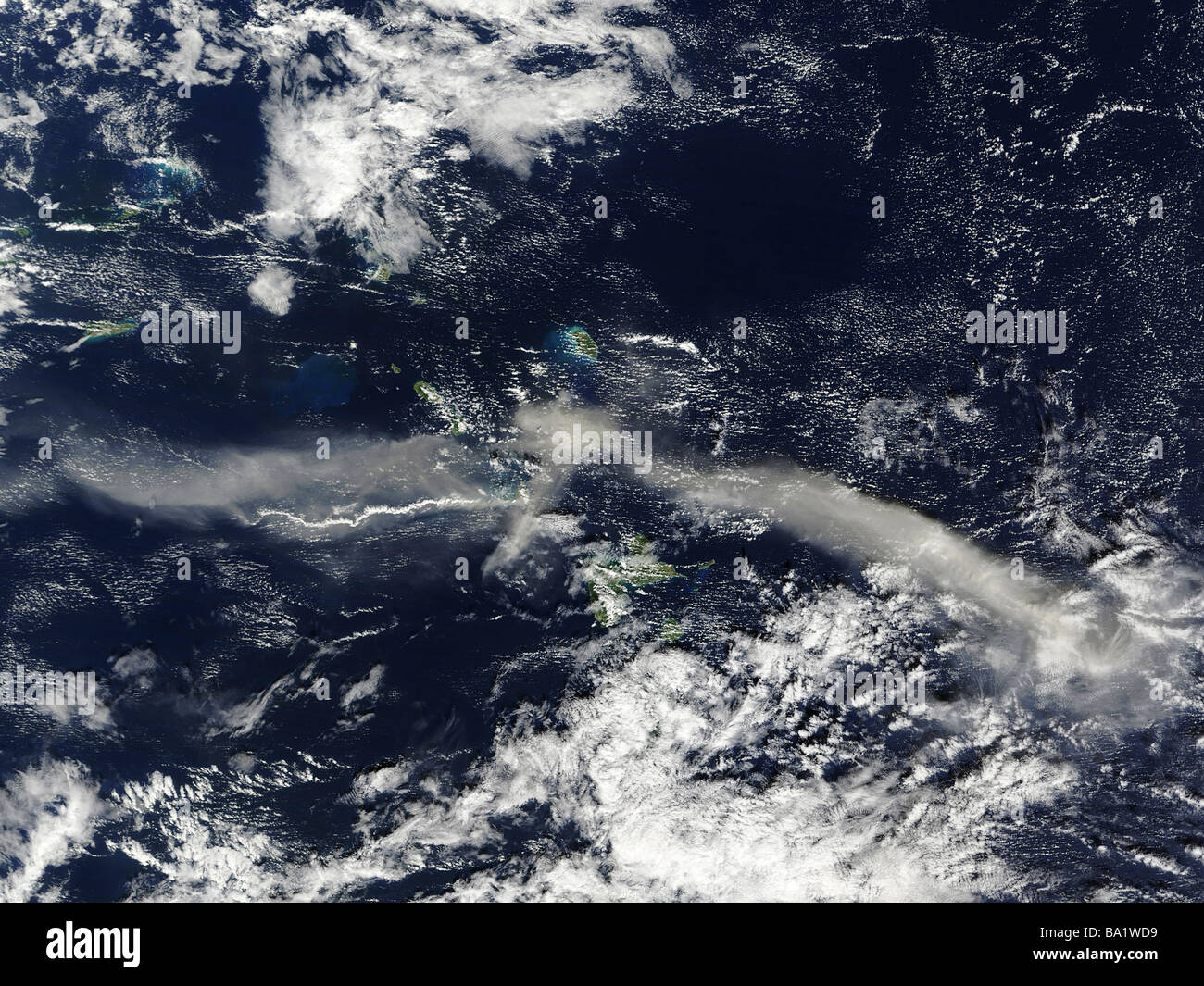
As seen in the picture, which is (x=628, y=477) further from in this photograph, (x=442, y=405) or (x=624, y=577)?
(x=442, y=405)


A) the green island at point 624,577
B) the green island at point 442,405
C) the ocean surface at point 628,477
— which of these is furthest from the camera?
the green island at point 442,405

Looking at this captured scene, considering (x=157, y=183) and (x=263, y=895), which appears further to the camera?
(x=157, y=183)

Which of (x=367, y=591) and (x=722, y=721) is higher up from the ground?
(x=367, y=591)

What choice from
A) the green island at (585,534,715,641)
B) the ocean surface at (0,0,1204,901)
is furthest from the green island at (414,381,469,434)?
the green island at (585,534,715,641)

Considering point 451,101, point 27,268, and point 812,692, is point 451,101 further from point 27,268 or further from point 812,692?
point 812,692

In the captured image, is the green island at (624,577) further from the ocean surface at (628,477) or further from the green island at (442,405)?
the green island at (442,405)

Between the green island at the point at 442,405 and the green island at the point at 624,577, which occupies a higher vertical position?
the green island at the point at 442,405

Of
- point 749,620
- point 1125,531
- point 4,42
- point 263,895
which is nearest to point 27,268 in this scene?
point 4,42

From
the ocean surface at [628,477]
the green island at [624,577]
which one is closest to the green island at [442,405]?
the ocean surface at [628,477]

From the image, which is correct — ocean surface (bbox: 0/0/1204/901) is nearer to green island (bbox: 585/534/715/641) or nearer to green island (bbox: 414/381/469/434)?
green island (bbox: 585/534/715/641)

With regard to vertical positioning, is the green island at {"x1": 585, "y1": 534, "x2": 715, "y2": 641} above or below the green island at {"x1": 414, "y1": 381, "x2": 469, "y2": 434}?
below

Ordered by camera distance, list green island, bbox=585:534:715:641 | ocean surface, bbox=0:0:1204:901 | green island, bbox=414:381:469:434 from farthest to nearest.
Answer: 1. green island, bbox=414:381:469:434
2. green island, bbox=585:534:715:641
3. ocean surface, bbox=0:0:1204:901
